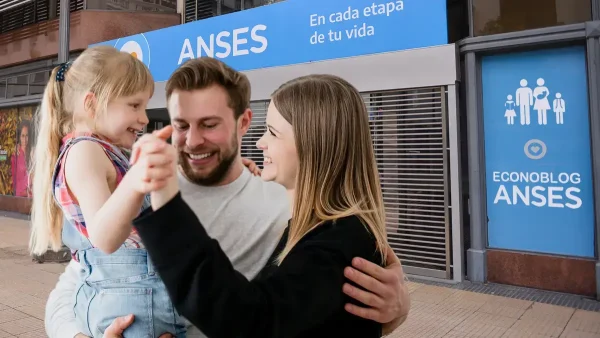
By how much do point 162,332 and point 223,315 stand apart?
352 millimetres

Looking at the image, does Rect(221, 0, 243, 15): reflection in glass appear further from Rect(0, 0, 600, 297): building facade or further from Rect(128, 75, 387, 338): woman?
Rect(128, 75, 387, 338): woman

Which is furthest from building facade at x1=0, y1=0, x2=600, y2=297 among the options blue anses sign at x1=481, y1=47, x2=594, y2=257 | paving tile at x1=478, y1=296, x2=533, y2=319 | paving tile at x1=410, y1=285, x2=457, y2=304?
paving tile at x1=478, y1=296, x2=533, y2=319

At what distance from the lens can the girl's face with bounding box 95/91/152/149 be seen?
112 cm

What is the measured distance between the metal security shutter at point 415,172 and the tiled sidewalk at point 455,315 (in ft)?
1.85

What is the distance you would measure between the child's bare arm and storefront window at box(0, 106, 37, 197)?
43.9 feet

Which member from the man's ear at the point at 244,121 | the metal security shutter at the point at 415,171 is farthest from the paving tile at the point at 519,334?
the man's ear at the point at 244,121

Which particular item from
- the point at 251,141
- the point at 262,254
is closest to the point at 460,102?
the point at 251,141

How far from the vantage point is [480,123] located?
21.2 feet

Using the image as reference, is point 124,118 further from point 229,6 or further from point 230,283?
point 229,6

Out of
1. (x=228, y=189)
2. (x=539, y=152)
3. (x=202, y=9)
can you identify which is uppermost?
(x=202, y=9)

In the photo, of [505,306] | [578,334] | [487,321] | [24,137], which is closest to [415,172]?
[505,306]

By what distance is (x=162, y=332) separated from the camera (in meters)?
1.14

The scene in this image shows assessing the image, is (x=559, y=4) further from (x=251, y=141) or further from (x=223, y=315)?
(x=223, y=315)

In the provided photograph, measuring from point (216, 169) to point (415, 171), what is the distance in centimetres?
595
